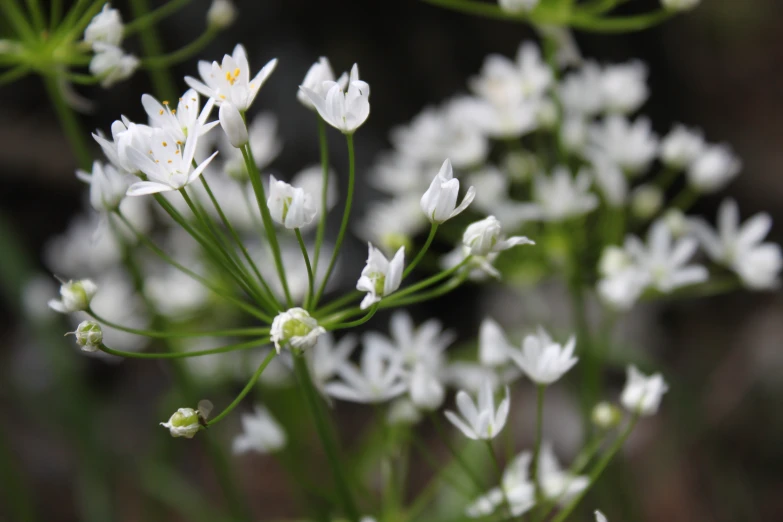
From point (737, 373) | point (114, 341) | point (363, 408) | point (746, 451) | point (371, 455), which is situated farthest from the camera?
point (363, 408)

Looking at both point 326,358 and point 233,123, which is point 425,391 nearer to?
point 326,358

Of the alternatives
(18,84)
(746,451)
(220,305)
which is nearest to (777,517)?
(746,451)

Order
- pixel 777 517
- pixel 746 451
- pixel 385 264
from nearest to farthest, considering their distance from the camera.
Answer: pixel 385 264, pixel 777 517, pixel 746 451

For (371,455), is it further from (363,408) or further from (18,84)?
(18,84)

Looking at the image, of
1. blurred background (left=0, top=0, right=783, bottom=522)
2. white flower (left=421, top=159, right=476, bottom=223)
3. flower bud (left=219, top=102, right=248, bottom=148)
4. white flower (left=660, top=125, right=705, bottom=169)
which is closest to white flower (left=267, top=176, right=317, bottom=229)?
flower bud (left=219, top=102, right=248, bottom=148)

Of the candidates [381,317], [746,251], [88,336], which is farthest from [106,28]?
[381,317]

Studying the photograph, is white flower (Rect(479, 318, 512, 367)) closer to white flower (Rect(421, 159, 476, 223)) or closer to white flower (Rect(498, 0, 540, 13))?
white flower (Rect(421, 159, 476, 223))
